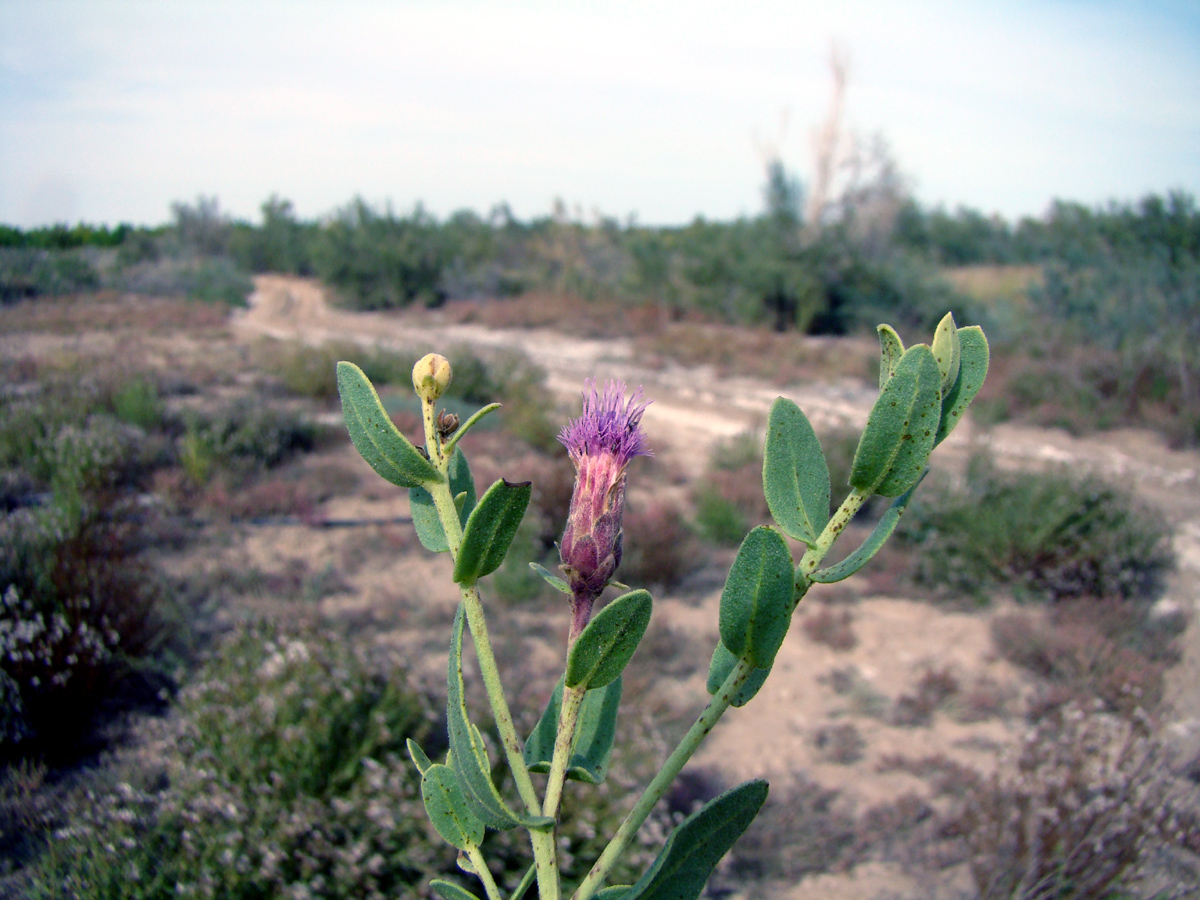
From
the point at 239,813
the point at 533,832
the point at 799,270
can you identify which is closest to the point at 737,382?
the point at 799,270

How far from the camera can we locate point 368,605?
5203 millimetres

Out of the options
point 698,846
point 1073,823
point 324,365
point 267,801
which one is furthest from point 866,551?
point 324,365

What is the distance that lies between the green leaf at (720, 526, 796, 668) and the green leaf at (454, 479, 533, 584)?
0.59 ft

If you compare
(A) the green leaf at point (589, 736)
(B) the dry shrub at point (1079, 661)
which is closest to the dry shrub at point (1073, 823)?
(B) the dry shrub at point (1079, 661)

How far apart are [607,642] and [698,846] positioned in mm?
222

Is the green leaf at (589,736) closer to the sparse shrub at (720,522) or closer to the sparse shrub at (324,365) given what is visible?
the sparse shrub at (720,522)

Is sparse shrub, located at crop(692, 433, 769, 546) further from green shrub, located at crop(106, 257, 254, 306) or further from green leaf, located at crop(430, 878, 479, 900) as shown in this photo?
green shrub, located at crop(106, 257, 254, 306)

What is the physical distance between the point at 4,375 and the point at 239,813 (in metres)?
9.05

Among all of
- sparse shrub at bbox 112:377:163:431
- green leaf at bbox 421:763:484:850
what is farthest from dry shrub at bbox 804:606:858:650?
sparse shrub at bbox 112:377:163:431

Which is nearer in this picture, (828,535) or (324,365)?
(828,535)

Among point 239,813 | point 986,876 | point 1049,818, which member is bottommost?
point 986,876

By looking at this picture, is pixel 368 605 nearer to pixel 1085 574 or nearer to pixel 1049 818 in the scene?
pixel 1049 818

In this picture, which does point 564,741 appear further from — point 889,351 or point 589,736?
point 889,351

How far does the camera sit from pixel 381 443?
2.13 feet
